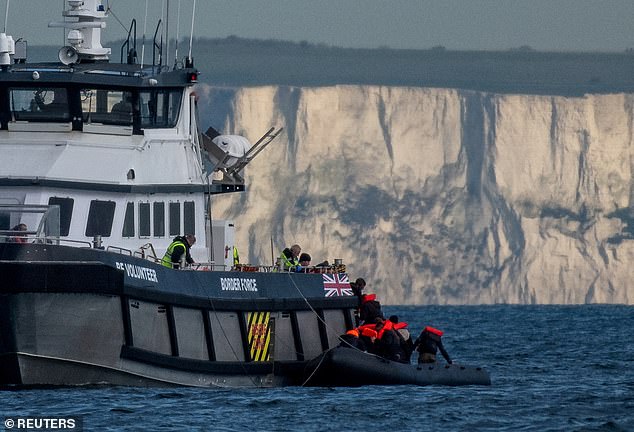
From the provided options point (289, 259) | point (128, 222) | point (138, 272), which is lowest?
point (138, 272)

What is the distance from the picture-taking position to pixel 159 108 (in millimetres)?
30969

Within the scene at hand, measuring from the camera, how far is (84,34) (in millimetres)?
31562

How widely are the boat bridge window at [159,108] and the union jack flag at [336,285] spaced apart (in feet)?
13.0

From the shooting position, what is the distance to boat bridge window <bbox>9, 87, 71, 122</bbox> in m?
29.9

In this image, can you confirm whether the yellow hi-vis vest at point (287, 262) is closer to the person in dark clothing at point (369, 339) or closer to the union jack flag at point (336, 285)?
the union jack flag at point (336, 285)

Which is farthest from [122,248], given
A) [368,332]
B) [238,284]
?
[368,332]

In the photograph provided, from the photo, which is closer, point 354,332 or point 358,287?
point 354,332

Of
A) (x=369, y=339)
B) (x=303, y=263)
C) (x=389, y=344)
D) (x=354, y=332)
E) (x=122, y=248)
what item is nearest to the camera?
(x=122, y=248)

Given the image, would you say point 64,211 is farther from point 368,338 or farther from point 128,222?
point 368,338

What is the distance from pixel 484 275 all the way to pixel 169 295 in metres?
113

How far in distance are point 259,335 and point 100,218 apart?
3346mm

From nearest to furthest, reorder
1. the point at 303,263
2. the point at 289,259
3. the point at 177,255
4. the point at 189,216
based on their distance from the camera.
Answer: the point at 177,255
the point at 189,216
the point at 289,259
the point at 303,263

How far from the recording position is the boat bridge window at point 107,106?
29922mm

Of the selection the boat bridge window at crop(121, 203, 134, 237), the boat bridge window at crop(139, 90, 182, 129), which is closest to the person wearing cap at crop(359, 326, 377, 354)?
the boat bridge window at crop(121, 203, 134, 237)
